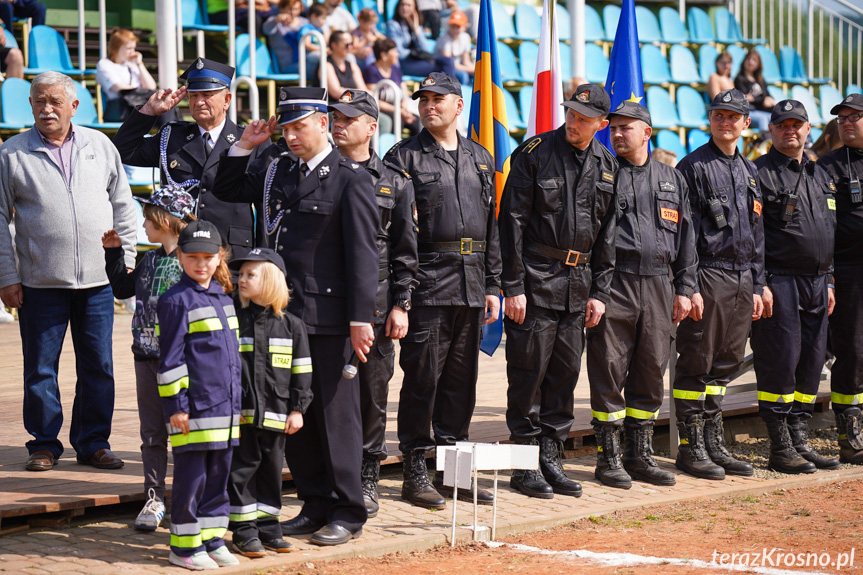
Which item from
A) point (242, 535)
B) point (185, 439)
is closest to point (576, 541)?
point (242, 535)

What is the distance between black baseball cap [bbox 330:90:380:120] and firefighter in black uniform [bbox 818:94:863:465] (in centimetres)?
334

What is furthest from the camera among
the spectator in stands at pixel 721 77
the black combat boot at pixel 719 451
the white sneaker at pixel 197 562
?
the spectator in stands at pixel 721 77

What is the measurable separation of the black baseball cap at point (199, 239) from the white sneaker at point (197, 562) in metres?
1.23

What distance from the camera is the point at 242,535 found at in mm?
4746

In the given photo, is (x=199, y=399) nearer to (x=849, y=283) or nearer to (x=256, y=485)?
(x=256, y=485)

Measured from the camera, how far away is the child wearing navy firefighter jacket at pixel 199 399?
177 inches

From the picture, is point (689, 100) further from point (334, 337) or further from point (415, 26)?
point (334, 337)

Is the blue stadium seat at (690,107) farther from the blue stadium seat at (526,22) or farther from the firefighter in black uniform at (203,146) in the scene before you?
the firefighter in black uniform at (203,146)

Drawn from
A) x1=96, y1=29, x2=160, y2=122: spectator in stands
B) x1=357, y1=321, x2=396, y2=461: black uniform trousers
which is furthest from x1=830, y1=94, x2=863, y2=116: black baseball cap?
x1=96, y1=29, x2=160, y2=122: spectator in stands

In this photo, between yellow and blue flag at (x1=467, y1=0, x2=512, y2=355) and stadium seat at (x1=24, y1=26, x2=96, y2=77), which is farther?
stadium seat at (x1=24, y1=26, x2=96, y2=77)

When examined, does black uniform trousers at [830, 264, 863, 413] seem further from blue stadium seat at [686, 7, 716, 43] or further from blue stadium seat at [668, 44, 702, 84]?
blue stadium seat at [686, 7, 716, 43]

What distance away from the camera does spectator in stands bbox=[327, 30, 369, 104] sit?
12.9 metres

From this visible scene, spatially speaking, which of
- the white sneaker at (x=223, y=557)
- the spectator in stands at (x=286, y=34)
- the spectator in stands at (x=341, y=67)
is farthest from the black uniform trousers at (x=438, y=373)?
the spectator in stands at (x=286, y=34)

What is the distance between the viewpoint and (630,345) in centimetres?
636
